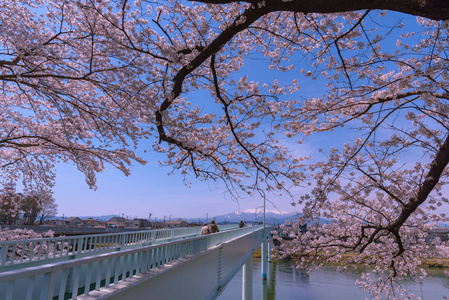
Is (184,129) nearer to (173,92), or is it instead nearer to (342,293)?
(173,92)

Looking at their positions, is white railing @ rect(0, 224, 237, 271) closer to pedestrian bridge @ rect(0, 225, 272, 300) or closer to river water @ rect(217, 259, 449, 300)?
pedestrian bridge @ rect(0, 225, 272, 300)

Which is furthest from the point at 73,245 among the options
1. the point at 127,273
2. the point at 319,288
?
the point at 319,288

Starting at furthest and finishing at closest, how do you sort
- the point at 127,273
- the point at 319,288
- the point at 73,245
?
the point at 319,288, the point at 73,245, the point at 127,273

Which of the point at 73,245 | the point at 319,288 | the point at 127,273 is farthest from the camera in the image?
the point at 319,288

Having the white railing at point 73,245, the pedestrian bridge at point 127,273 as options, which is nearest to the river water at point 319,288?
the white railing at point 73,245

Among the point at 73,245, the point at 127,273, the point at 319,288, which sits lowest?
the point at 319,288

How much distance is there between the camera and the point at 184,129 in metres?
7.27

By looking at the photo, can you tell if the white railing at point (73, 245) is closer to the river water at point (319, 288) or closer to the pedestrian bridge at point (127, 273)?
the pedestrian bridge at point (127, 273)

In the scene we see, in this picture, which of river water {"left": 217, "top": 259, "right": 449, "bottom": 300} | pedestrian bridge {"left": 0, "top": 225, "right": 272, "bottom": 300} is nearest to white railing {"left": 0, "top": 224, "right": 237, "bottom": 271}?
pedestrian bridge {"left": 0, "top": 225, "right": 272, "bottom": 300}

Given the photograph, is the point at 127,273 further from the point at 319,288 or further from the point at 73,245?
the point at 319,288

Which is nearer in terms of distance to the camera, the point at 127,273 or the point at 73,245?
the point at 127,273

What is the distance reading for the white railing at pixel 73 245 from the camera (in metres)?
5.37

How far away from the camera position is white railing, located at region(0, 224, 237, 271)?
537 centimetres

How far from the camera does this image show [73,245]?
7.05 meters
